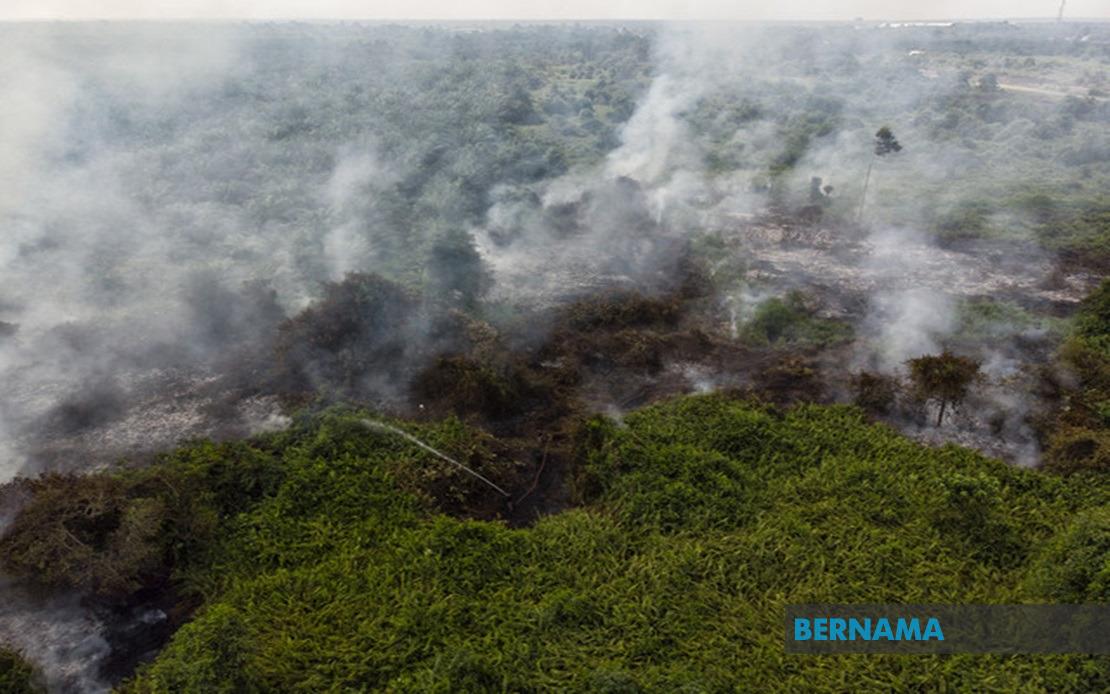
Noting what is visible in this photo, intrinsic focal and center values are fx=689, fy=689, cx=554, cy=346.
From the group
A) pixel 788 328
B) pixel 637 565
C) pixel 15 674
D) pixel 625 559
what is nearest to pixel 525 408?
pixel 625 559

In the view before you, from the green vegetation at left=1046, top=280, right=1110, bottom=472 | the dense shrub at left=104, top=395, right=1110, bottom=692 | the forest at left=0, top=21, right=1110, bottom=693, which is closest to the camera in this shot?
the dense shrub at left=104, top=395, right=1110, bottom=692

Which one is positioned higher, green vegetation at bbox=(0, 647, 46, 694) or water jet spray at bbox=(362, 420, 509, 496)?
water jet spray at bbox=(362, 420, 509, 496)

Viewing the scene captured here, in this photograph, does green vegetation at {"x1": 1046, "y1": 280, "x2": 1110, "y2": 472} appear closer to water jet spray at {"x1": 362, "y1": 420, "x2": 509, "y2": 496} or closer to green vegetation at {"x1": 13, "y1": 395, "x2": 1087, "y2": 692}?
green vegetation at {"x1": 13, "y1": 395, "x2": 1087, "y2": 692}

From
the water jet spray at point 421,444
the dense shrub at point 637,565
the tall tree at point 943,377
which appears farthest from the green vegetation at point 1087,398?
the water jet spray at point 421,444

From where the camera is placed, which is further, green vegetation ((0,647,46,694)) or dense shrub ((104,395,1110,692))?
dense shrub ((104,395,1110,692))

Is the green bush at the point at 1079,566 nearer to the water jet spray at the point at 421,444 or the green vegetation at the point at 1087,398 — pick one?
the green vegetation at the point at 1087,398

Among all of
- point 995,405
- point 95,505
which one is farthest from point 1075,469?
point 95,505

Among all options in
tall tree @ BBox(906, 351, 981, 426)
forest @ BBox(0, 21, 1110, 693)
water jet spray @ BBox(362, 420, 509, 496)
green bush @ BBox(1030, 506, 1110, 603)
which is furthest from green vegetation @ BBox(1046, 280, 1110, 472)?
water jet spray @ BBox(362, 420, 509, 496)
